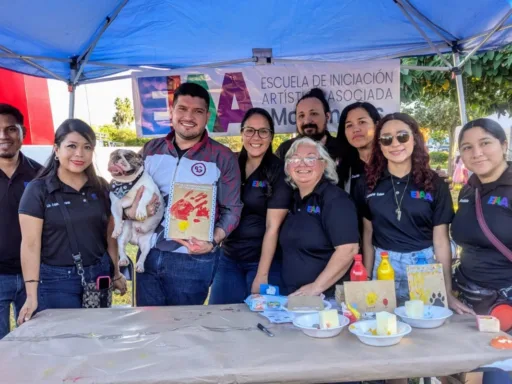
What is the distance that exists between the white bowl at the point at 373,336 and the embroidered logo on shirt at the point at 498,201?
1.14 metres

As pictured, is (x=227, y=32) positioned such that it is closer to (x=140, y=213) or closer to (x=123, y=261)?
(x=140, y=213)

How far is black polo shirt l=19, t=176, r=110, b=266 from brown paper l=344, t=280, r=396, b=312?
1.82 m

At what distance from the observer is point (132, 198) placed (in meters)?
3.01

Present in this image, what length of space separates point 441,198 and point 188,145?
72.5 inches

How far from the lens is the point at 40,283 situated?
2.89m

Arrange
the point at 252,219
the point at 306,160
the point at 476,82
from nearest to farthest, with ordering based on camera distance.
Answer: the point at 306,160, the point at 252,219, the point at 476,82

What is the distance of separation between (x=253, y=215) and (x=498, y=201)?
172 cm

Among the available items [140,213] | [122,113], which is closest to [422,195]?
[140,213]

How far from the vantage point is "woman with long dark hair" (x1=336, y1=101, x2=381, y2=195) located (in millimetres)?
3547

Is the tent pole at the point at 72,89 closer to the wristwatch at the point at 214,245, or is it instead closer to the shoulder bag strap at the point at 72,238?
the shoulder bag strap at the point at 72,238

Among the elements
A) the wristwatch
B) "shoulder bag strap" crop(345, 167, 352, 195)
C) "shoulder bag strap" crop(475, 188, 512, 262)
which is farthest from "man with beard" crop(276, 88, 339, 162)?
"shoulder bag strap" crop(475, 188, 512, 262)

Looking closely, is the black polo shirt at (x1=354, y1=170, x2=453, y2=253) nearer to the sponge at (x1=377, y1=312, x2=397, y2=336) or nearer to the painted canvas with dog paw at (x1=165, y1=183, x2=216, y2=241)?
the sponge at (x1=377, y1=312, x2=397, y2=336)

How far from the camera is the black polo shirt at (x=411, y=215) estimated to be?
9.13 ft

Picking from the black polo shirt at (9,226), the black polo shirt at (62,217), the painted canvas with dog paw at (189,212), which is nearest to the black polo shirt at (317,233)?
the painted canvas with dog paw at (189,212)
